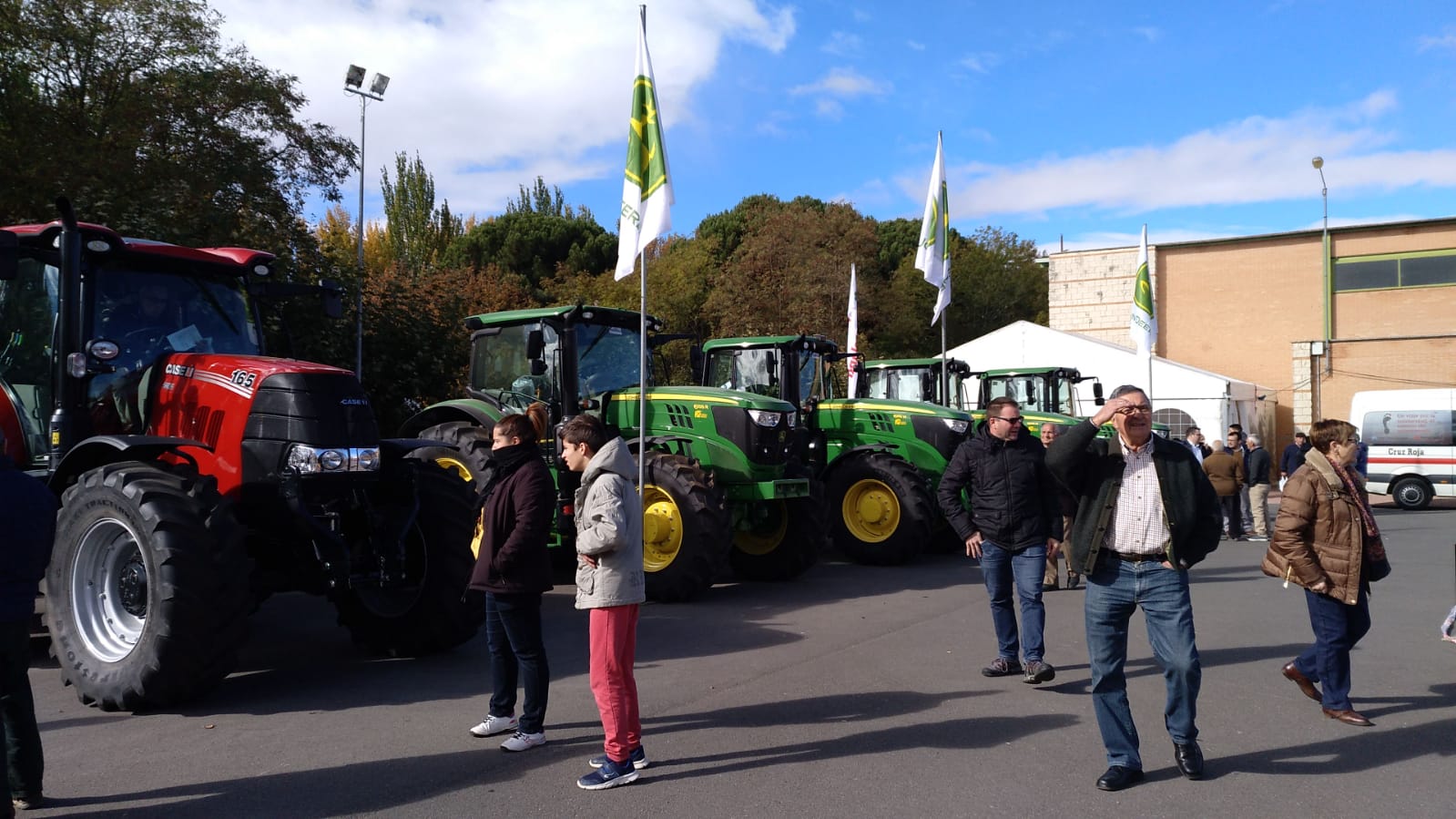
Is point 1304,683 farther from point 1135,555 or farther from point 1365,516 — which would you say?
point 1135,555

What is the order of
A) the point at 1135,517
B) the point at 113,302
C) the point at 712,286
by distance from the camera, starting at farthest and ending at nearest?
1. the point at 712,286
2. the point at 113,302
3. the point at 1135,517

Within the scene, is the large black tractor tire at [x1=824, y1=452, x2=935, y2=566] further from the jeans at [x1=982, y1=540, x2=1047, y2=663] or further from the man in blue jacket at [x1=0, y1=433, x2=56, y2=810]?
the man in blue jacket at [x1=0, y1=433, x2=56, y2=810]

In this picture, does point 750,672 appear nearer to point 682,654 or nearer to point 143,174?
point 682,654

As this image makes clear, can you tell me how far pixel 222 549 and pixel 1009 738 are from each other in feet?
13.8

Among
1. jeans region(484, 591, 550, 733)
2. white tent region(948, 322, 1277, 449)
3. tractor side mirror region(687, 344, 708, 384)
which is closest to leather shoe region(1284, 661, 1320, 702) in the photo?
jeans region(484, 591, 550, 733)

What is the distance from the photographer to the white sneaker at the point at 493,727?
5.22 metres

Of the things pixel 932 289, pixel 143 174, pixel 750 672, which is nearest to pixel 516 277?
pixel 932 289

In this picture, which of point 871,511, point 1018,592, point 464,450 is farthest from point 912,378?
point 1018,592

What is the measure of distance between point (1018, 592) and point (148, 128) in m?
14.0

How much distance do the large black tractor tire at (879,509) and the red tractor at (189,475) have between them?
19.0 ft

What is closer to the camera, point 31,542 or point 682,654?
point 31,542

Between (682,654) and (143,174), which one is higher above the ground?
(143,174)

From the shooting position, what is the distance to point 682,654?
7301 mm

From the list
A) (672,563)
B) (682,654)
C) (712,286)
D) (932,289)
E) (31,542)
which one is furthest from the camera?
(932,289)
